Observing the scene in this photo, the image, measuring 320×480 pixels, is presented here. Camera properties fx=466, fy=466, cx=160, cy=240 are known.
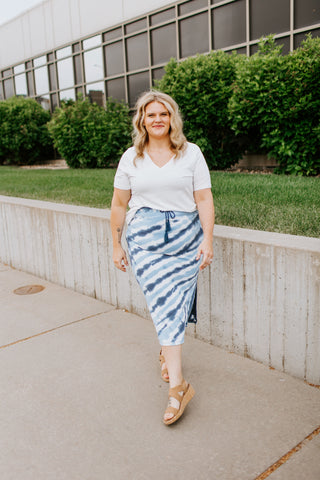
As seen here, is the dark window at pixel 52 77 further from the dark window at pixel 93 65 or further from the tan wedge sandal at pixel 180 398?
the tan wedge sandal at pixel 180 398

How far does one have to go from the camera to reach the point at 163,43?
14.4 meters

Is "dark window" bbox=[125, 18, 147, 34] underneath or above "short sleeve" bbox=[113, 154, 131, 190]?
above

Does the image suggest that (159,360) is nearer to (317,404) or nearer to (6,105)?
(317,404)

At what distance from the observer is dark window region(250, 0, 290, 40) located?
11.1 m

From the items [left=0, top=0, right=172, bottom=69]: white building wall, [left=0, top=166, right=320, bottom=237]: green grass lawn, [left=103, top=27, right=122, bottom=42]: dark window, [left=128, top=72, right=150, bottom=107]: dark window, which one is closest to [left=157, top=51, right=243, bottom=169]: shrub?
[left=0, top=166, right=320, bottom=237]: green grass lawn

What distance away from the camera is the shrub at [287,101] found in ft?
26.9

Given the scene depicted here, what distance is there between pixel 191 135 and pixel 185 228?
26.6 ft

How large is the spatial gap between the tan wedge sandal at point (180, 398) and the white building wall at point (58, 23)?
1367 centimetres

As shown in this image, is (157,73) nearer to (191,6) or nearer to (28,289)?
(191,6)

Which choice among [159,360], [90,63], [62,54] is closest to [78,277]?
[159,360]

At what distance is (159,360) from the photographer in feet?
11.5

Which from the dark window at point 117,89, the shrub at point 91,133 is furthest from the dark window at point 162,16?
the shrub at point 91,133

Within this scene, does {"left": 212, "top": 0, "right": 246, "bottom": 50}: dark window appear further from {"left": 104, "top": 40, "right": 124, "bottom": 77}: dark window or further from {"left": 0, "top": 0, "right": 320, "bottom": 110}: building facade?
{"left": 104, "top": 40, "right": 124, "bottom": 77}: dark window

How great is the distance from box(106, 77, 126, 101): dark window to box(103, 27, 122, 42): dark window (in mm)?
1420
